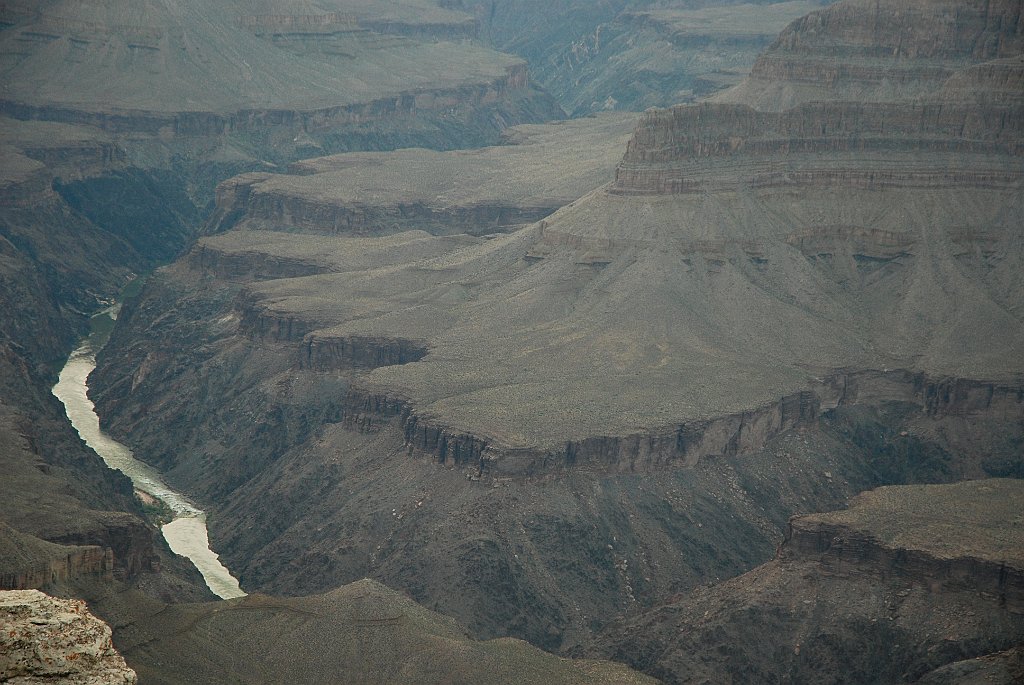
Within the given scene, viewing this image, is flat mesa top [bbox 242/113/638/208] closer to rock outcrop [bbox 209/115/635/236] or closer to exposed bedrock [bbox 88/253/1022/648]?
rock outcrop [bbox 209/115/635/236]

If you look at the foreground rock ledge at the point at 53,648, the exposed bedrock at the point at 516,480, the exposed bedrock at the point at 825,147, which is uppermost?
the foreground rock ledge at the point at 53,648

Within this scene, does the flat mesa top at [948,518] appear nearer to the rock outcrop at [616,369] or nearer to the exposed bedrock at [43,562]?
the rock outcrop at [616,369]

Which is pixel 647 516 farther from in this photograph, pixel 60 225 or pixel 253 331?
pixel 60 225

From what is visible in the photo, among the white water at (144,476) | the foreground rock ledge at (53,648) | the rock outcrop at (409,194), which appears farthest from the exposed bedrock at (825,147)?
the foreground rock ledge at (53,648)

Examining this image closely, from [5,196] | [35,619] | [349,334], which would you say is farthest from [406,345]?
[35,619]

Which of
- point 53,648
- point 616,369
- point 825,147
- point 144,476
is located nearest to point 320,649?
point 53,648

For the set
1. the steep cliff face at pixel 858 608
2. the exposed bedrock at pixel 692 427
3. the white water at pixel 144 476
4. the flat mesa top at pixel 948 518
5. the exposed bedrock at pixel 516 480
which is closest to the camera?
the steep cliff face at pixel 858 608

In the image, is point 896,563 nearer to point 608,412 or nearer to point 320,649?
point 608,412
